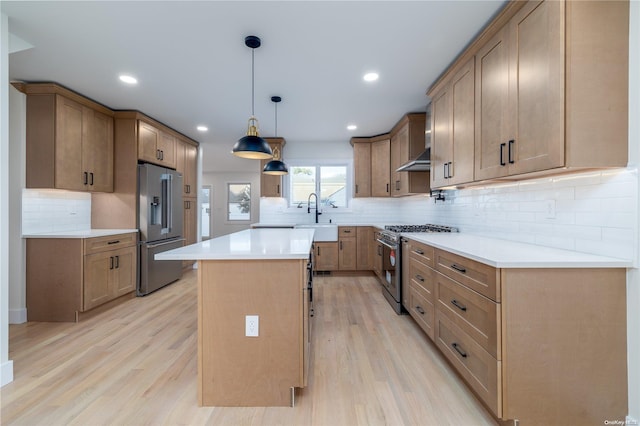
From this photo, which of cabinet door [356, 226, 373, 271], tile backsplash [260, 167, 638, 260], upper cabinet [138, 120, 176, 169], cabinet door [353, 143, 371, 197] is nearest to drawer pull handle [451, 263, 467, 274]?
tile backsplash [260, 167, 638, 260]

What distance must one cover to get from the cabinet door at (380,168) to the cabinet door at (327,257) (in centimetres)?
119

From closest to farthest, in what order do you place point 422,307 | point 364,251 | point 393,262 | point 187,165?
1. point 422,307
2. point 393,262
3. point 364,251
4. point 187,165

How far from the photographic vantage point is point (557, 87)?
1.49 m

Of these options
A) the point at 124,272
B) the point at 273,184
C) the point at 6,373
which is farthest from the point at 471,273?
the point at 273,184

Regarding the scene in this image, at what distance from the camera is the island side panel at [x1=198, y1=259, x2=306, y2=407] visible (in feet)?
5.67

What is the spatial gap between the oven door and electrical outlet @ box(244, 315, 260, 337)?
6.32 ft

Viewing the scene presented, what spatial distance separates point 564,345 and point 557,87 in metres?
1.30

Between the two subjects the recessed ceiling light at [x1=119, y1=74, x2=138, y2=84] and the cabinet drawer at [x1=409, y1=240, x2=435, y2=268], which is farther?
the recessed ceiling light at [x1=119, y1=74, x2=138, y2=84]

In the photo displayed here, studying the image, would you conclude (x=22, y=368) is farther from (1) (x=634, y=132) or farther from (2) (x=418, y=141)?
(2) (x=418, y=141)

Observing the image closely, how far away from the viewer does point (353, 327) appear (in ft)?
9.39

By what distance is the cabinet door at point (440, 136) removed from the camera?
2729mm

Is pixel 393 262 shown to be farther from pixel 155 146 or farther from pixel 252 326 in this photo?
pixel 155 146

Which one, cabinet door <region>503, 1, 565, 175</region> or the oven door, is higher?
cabinet door <region>503, 1, 565, 175</region>

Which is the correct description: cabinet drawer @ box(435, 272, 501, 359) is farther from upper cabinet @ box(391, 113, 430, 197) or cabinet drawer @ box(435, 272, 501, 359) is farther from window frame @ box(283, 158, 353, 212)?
window frame @ box(283, 158, 353, 212)
